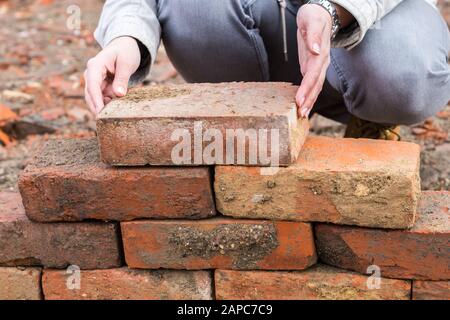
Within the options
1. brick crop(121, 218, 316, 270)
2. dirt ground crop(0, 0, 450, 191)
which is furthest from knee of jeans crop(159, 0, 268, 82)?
dirt ground crop(0, 0, 450, 191)

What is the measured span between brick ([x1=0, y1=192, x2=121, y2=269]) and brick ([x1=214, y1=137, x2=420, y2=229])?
398mm

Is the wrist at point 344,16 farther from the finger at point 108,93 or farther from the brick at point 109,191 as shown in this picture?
the finger at point 108,93

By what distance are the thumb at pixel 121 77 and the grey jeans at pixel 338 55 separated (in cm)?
38

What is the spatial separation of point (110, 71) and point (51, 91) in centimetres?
209

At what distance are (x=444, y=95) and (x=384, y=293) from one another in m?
0.78

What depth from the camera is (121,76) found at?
247cm

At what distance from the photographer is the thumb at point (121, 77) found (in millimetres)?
2449

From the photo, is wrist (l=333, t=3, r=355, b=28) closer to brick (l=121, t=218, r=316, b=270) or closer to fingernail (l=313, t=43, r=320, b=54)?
fingernail (l=313, t=43, r=320, b=54)

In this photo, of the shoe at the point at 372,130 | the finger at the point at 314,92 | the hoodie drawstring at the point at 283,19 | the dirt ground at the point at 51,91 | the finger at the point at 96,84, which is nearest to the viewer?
the finger at the point at 314,92

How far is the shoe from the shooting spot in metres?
2.92

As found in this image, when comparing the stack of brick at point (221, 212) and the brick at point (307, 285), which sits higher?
the stack of brick at point (221, 212)

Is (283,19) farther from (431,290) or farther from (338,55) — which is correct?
(431,290)

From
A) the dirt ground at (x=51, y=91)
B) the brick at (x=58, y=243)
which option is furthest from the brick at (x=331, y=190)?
the dirt ground at (x=51, y=91)

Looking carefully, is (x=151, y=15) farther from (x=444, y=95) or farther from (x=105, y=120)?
(x=444, y=95)
